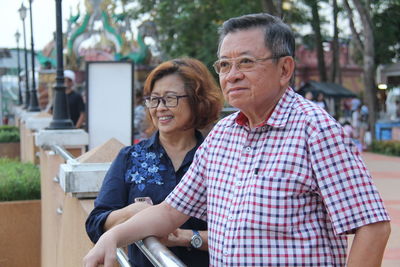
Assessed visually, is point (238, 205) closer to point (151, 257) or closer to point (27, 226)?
point (151, 257)

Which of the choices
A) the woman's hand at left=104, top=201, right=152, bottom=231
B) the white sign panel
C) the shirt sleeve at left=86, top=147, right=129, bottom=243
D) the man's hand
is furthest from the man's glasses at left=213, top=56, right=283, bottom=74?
the white sign panel

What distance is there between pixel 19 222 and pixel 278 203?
6736 mm

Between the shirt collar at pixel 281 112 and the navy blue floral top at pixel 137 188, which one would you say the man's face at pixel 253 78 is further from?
the navy blue floral top at pixel 137 188

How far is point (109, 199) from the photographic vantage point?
9.16 ft

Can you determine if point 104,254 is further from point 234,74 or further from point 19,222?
point 19,222

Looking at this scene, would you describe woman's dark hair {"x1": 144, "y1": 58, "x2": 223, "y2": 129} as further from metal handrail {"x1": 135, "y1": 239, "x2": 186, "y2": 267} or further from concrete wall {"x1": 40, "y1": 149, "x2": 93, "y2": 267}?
concrete wall {"x1": 40, "y1": 149, "x2": 93, "y2": 267}

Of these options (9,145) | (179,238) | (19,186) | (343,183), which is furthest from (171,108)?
(9,145)

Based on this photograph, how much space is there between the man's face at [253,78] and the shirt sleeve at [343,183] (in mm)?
271

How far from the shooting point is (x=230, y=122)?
229 cm

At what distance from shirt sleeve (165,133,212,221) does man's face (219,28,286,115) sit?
0.29m

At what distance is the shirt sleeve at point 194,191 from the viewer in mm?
2371

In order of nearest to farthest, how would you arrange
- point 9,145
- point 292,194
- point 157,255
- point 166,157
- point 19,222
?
1. point 292,194
2. point 157,255
3. point 166,157
4. point 19,222
5. point 9,145

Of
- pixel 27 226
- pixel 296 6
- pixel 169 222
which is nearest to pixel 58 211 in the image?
pixel 27 226

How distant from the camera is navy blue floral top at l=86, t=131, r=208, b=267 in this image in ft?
9.18
